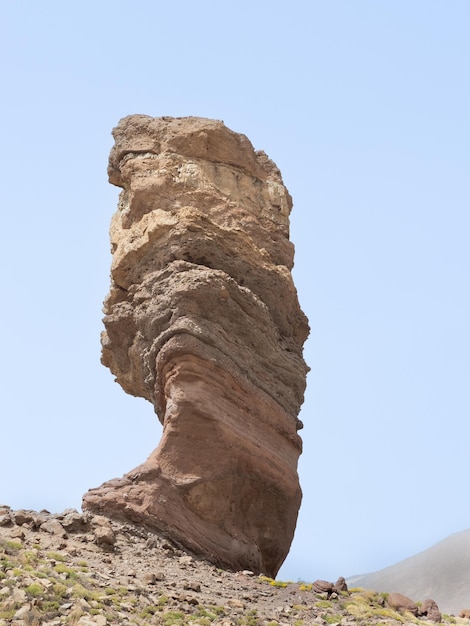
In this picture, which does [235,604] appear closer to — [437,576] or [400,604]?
[400,604]

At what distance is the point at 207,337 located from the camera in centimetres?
2933

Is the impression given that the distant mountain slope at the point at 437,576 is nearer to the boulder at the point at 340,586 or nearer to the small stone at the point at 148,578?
the boulder at the point at 340,586

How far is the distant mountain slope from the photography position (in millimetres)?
42688

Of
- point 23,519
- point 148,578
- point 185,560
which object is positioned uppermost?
point 23,519

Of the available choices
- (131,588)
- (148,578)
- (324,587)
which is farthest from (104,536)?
(324,587)

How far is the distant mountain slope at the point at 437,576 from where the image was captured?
42688 millimetres

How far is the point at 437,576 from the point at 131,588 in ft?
88.4

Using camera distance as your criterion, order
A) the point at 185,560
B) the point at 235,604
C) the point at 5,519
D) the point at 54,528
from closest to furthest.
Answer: the point at 235,604 < the point at 5,519 < the point at 54,528 < the point at 185,560

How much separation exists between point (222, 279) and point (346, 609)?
10.5 m

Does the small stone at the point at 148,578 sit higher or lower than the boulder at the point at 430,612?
higher

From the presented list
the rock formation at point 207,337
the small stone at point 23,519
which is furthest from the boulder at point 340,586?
the small stone at point 23,519

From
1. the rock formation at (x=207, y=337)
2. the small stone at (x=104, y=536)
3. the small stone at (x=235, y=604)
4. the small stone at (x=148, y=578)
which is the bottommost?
the small stone at (x=235, y=604)

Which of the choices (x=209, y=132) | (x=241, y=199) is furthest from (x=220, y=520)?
(x=209, y=132)

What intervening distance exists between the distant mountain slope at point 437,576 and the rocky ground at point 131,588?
16.6 metres
